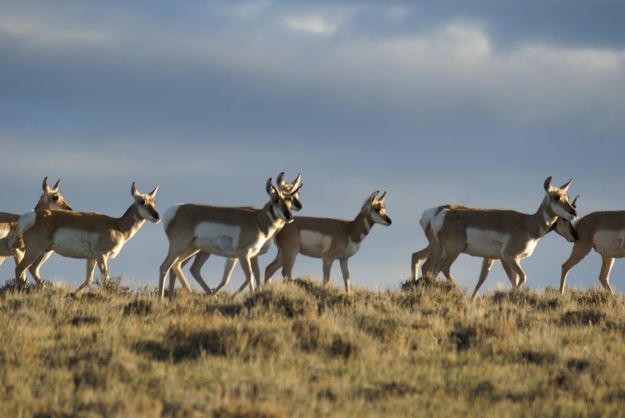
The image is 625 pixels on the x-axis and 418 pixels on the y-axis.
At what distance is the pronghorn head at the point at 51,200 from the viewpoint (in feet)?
67.9

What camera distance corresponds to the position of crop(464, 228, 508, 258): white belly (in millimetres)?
17328

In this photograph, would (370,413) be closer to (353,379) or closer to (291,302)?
(353,379)

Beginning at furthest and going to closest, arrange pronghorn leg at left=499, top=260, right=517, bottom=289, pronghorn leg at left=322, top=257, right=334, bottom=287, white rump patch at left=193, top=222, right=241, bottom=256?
pronghorn leg at left=322, top=257, right=334, bottom=287
pronghorn leg at left=499, top=260, right=517, bottom=289
white rump patch at left=193, top=222, right=241, bottom=256

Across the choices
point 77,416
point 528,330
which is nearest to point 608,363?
point 528,330

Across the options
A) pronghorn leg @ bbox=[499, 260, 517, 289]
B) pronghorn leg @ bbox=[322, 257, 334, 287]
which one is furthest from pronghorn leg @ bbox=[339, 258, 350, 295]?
pronghorn leg @ bbox=[499, 260, 517, 289]

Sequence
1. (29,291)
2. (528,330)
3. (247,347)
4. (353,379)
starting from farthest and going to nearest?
(29,291) → (528,330) → (247,347) → (353,379)

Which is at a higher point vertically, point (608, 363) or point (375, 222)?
point (375, 222)

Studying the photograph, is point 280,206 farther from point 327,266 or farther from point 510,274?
point 510,274

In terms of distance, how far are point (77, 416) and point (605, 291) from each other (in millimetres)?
11361

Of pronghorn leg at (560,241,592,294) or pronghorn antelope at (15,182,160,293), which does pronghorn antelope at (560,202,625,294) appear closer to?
pronghorn leg at (560,241,592,294)

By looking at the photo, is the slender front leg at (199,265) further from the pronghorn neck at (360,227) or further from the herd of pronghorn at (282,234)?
the pronghorn neck at (360,227)

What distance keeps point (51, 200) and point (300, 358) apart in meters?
11.1

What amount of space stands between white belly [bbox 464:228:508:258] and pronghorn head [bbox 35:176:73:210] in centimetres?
779

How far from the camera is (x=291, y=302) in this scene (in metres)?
13.4
